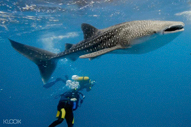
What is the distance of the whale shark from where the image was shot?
9.48 feet

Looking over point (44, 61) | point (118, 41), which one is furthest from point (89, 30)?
point (44, 61)

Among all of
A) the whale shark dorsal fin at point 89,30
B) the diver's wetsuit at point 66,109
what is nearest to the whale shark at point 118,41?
the whale shark dorsal fin at point 89,30

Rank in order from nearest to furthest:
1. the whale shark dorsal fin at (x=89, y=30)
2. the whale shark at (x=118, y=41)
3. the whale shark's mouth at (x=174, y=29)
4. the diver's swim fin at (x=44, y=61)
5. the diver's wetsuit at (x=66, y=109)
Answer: the whale shark's mouth at (x=174, y=29), the whale shark at (x=118, y=41), the whale shark dorsal fin at (x=89, y=30), the diver's swim fin at (x=44, y=61), the diver's wetsuit at (x=66, y=109)

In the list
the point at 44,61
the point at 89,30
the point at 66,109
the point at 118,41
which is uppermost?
the point at 89,30

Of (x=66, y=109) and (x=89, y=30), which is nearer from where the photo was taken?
(x=89, y=30)

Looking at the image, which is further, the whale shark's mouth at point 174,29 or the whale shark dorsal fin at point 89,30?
the whale shark dorsal fin at point 89,30

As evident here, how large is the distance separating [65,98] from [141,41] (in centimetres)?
577

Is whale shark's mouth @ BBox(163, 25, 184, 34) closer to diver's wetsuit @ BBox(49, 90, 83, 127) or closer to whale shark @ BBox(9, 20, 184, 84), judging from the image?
whale shark @ BBox(9, 20, 184, 84)

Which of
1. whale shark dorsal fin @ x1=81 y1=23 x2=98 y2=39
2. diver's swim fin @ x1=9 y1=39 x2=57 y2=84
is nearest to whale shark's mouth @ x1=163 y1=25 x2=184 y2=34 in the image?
whale shark dorsal fin @ x1=81 y1=23 x2=98 y2=39

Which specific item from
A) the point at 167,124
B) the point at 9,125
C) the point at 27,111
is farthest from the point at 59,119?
the point at 27,111

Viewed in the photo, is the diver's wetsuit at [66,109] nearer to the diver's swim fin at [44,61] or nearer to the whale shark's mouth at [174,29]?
the diver's swim fin at [44,61]

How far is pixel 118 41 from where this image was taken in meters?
3.77

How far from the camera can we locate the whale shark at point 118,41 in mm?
2891

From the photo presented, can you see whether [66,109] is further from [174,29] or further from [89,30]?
[174,29]
